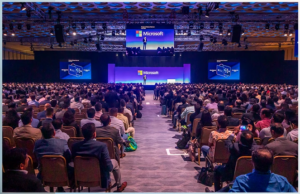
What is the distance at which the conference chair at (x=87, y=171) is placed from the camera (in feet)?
12.4

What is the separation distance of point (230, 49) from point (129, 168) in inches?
1203

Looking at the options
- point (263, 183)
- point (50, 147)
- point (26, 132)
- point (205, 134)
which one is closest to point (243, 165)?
point (263, 183)

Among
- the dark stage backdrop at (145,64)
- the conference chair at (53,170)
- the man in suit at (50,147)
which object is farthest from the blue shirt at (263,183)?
the dark stage backdrop at (145,64)

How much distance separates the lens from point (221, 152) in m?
4.81

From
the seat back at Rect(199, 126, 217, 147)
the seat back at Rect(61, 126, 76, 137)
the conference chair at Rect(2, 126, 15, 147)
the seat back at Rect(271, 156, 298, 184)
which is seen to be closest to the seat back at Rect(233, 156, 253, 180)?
the seat back at Rect(271, 156, 298, 184)

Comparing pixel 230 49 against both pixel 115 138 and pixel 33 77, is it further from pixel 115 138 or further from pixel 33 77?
pixel 115 138

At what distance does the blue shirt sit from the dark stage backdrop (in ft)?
105

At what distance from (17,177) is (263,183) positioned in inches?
87.1

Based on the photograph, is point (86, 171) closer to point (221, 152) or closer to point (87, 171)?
point (87, 171)

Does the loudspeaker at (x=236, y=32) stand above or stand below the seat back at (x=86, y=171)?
above

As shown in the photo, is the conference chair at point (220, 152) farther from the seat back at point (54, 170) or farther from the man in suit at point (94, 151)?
the seat back at point (54, 170)

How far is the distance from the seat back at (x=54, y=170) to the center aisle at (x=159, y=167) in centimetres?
120

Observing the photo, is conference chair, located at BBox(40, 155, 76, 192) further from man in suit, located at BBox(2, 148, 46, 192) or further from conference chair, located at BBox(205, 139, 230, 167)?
conference chair, located at BBox(205, 139, 230, 167)

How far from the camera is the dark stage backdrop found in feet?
112
